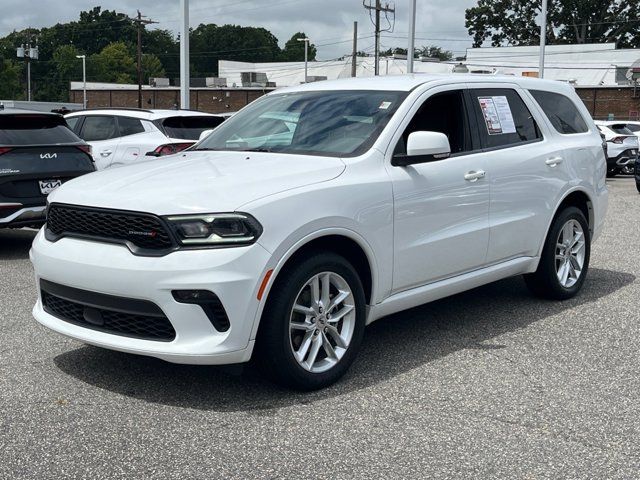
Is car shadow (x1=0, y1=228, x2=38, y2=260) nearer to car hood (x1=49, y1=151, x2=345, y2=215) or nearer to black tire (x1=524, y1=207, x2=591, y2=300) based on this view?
car hood (x1=49, y1=151, x2=345, y2=215)

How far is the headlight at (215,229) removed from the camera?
4266 mm

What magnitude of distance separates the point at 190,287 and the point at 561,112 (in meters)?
4.22

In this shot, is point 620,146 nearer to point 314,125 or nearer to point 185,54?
point 185,54

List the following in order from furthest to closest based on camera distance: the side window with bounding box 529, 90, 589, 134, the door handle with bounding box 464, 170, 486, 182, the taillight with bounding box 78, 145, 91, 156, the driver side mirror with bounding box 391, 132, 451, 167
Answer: the taillight with bounding box 78, 145, 91, 156 < the side window with bounding box 529, 90, 589, 134 < the door handle with bounding box 464, 170, 486, 182 < the driver side mirror with bounding box 391, 132, 451, 167

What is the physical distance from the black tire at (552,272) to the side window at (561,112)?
72 centimetres

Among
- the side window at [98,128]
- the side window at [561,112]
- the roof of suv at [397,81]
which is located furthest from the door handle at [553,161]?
the side window at [98,128]

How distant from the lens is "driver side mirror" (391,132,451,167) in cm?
514

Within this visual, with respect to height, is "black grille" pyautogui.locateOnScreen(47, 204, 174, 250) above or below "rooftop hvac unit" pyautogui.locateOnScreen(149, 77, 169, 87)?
below

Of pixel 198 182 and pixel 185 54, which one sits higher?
pixel 185 54

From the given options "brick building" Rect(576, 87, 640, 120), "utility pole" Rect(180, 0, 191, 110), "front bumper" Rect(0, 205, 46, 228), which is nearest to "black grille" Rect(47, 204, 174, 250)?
"front bumper" Rect(0, 205, 46, 228)

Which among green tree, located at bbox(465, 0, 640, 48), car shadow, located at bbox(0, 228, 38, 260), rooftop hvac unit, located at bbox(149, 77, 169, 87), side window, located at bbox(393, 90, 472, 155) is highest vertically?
green tree, located at bbox(465, 0, 640, 48)

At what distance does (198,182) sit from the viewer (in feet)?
15.2

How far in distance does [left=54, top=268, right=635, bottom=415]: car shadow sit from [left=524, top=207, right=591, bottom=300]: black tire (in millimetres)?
93

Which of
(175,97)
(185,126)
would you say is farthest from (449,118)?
(175,97)
